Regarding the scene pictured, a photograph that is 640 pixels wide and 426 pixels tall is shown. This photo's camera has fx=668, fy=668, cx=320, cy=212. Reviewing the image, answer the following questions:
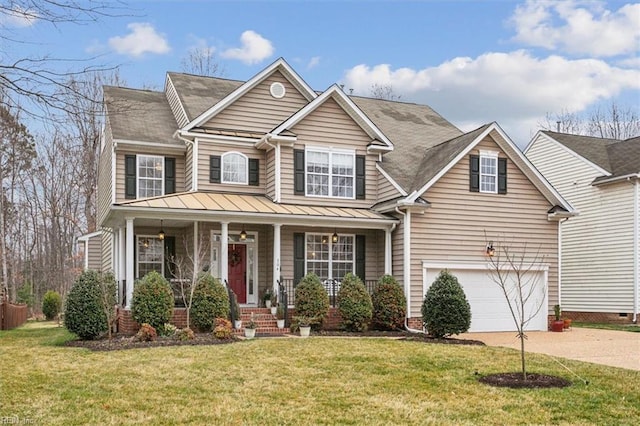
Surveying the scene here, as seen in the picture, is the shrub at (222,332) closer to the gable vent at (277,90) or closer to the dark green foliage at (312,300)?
the dark green foliage at (312,300)

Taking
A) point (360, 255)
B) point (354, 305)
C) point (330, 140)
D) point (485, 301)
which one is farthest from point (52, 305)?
point (485, 301)

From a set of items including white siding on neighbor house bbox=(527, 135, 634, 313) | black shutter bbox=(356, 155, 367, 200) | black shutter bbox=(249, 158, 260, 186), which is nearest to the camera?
black shutter bbox=(249, 158, 260, 186)

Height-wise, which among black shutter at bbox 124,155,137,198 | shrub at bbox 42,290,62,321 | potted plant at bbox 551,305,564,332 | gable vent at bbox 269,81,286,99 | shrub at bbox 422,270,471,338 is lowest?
shrub at bbox 42,290,62,321

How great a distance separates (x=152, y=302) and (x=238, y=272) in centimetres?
440

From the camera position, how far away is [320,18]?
15094 millimetres

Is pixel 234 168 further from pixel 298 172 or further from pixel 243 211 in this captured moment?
pixel 243 211

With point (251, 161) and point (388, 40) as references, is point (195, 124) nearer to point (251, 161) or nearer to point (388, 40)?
point (251, 161)

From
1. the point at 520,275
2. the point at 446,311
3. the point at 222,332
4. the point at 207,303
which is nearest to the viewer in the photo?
the point at 222,332

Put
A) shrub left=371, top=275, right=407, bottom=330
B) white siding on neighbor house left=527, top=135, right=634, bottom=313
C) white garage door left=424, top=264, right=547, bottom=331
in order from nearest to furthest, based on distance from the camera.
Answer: shrub left=371, top=275, right=407, bottom=330 < white garage door left=424, top=264, right=547, bottom=331 < white siding on neighbor house left=527, top=135, right=634, bottom=313

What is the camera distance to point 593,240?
23.3 metres

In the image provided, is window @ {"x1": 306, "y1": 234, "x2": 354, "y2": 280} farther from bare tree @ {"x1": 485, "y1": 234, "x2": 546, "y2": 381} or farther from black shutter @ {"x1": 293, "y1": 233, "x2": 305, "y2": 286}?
bare tree @ {"x1": 485, "y1": 234, "x2": 546, "y2": 381}

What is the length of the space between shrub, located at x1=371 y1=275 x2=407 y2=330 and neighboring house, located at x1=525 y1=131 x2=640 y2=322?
8657 mm

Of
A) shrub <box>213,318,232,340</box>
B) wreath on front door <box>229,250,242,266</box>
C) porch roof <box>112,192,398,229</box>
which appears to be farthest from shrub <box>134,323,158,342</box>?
wreath on front door <box>229,250,242,266</box>

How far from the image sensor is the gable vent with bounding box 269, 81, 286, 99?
808 inches
